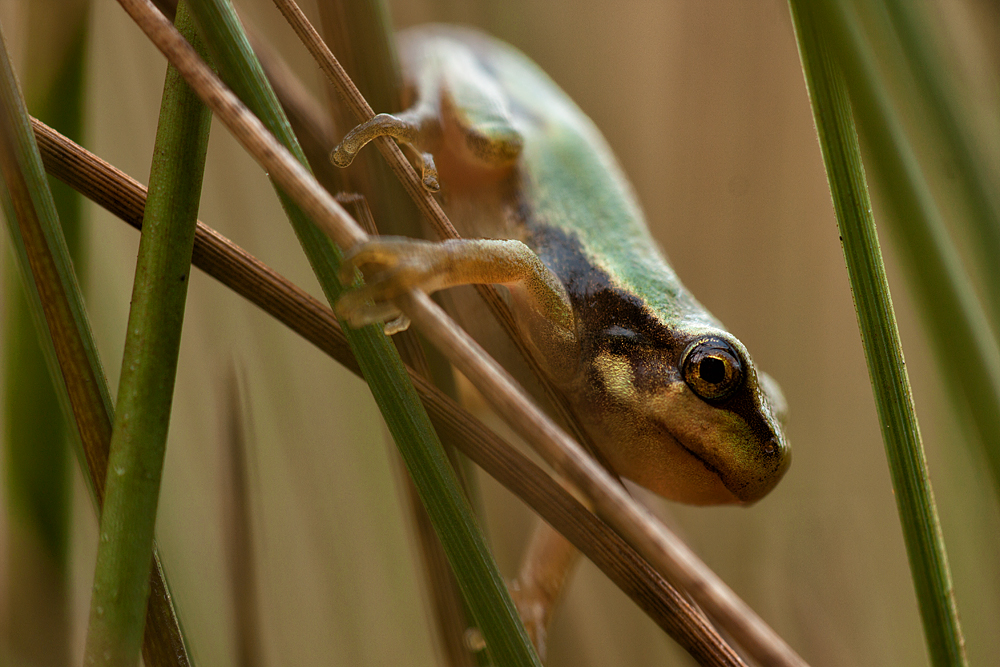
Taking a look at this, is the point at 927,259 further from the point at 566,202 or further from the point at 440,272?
the point at 566,202

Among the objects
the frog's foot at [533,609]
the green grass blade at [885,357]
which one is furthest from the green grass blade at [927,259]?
the frog's foot at [533,609]

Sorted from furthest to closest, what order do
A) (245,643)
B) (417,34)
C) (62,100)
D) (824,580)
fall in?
(824,580) < (417,34) < (245,643) < (62,100)

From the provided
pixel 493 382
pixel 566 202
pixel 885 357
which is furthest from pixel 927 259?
pixel 566 202

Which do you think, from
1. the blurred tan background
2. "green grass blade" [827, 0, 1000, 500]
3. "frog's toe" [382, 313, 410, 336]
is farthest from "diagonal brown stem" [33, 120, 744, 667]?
the blurred tan background

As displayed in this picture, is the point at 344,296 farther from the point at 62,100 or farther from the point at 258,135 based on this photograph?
the point at 62,100

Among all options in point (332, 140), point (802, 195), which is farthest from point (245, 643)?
point (802, 195)

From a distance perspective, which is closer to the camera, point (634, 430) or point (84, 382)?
Result: point (84, 382)
